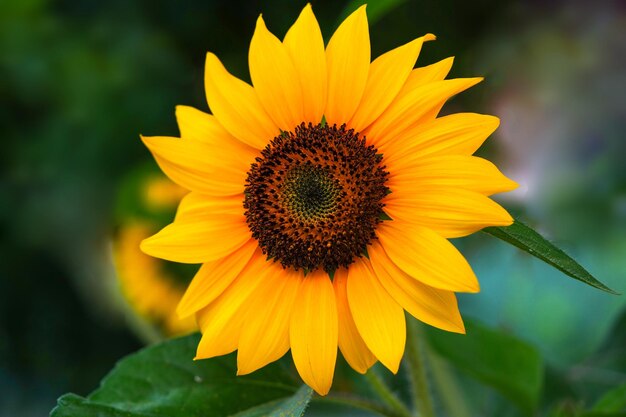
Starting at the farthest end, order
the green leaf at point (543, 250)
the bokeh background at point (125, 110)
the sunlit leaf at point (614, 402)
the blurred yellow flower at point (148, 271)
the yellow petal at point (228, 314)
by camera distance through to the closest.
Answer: the bokeh background at point (125, 110), the blurred yellow flower at point (148, 271), the sunlit leaf at point (614, 402), the yellow petal at point (228, 314), the green leaf at point (543, 250)

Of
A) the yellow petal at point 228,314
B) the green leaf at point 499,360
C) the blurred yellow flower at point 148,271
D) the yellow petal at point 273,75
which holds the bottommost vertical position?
the blurred yellow flower at point 148,271

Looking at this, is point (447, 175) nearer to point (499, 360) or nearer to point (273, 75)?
point (273, 75)

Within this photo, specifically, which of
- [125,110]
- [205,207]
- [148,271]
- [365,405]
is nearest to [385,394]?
[365,405]

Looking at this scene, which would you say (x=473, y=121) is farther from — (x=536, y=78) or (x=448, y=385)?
(x=536, y=78)

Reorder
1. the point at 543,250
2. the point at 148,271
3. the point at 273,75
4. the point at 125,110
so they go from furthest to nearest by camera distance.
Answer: the point at 125,110 < the point at 148,271 < the point at 273,75 < the point at 543,250

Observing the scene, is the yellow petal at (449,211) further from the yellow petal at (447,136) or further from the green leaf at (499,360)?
the green leaf at (499,360)

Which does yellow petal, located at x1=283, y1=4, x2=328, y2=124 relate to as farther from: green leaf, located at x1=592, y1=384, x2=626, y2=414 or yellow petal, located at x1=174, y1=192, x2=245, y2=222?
green leaf, located at x1=592, y1=384, x2=626, y2=414

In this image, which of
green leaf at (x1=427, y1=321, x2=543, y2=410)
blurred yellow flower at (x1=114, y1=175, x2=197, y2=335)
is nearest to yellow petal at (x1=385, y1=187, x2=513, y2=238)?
green leaf at (x1=427, y1=321, x2=543, y2=410)

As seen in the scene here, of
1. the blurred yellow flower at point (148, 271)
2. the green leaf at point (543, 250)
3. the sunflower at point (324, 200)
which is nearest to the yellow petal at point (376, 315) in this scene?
the sunflower at point (324, 200)
